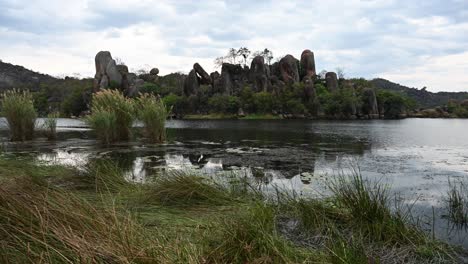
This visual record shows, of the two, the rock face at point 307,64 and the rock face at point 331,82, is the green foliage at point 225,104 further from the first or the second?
the rock face at point 307,64

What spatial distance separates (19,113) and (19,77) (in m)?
131

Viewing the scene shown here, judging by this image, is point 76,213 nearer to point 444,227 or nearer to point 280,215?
point 280,215

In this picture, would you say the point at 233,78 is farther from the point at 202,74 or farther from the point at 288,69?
the point at 288,69

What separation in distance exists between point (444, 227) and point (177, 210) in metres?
3.99

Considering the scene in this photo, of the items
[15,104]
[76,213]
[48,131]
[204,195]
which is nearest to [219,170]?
[204,195]

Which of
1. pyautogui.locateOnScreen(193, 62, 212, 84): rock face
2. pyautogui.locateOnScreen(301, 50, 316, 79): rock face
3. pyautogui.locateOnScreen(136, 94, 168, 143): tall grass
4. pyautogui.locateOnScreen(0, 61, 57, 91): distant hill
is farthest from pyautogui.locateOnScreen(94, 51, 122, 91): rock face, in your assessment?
pyautogui.locateOnScreen(136, 94, 168, 143): tall grass

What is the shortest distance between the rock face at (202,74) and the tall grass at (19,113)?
256 ft

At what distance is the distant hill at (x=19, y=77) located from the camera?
124 meters

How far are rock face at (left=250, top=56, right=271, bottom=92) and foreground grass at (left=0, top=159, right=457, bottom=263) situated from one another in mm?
83250

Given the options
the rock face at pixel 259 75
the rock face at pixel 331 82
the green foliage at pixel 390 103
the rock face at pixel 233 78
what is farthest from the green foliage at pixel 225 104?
the green foliage at pixel 390 103

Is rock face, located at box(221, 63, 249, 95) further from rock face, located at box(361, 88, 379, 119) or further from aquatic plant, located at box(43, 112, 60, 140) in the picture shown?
aquatic plant, located at box(43, 112, 60, 140)

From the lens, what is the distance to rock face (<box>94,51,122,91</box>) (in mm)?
93812

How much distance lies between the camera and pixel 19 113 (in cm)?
1686

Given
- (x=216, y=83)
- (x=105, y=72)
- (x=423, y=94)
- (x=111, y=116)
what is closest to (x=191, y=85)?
(x=216, y=83)
